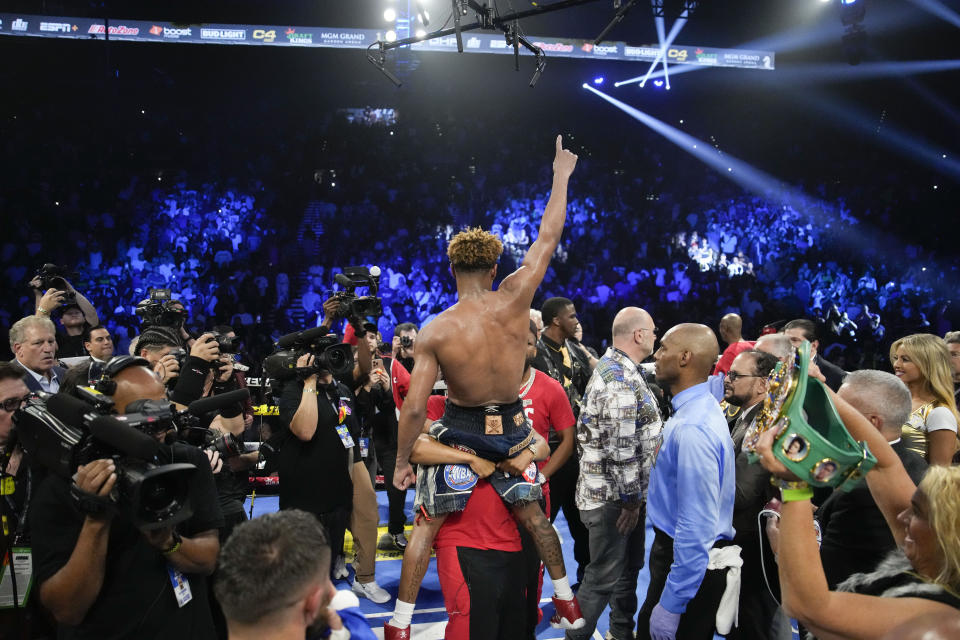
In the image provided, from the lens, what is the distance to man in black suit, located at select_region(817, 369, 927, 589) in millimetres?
2193

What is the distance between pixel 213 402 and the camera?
5.98 feet

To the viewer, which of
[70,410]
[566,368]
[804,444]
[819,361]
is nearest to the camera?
[804,444]

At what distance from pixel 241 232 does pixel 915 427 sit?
9085 millimetres

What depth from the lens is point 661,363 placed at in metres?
2.65

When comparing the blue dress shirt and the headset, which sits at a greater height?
the headset

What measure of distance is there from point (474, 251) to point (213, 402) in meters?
1.28

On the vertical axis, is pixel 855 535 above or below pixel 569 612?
above

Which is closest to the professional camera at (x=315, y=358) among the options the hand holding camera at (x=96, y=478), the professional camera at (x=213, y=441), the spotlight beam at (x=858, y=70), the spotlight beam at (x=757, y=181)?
the professional camera at (x=213, y=441)

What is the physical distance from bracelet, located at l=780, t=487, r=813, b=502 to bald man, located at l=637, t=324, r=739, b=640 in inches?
39.3

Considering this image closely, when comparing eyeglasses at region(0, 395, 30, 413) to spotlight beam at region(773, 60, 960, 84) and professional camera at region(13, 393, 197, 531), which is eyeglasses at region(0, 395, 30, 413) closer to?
professional camera at region(13, 393, 197, 531)

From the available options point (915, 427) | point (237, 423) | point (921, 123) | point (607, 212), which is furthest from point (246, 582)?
point (921, 123)

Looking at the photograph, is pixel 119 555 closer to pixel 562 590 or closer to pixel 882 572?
pixel 562 590

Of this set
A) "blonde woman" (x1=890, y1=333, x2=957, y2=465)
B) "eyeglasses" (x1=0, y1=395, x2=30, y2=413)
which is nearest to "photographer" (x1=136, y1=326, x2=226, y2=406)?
"eyeglasses" (x1=0, y1=395, x2=30, y2=413)

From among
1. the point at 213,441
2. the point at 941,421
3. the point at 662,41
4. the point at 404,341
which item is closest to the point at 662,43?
the point at 662,41
